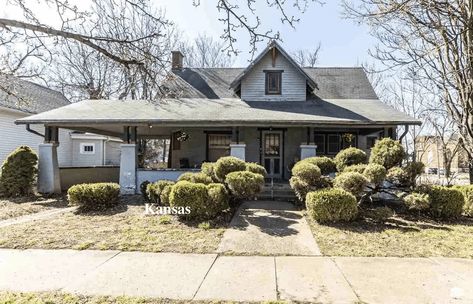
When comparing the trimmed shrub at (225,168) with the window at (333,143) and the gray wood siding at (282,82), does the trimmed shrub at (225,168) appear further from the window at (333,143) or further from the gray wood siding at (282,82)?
the window at (333,143)

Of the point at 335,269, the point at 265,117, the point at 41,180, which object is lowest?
the point at 335,269

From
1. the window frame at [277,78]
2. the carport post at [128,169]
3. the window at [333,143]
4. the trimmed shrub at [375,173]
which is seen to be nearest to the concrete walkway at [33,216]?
the carport post at [128,169]

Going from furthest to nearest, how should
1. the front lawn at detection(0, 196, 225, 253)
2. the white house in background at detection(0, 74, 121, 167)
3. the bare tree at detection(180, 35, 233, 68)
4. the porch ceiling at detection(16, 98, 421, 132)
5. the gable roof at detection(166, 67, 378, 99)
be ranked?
the bare tree at detection(180, 35, 233, 68) → the white house in background at detection(0, 74, 121, 167) → the gable roof at detection(166, 67, 378, 99) → the porch ceiling at detection(16, 98, 421, 132) → the front lawn at detection(0, 196, 225, 253)

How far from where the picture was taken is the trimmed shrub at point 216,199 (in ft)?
25.0

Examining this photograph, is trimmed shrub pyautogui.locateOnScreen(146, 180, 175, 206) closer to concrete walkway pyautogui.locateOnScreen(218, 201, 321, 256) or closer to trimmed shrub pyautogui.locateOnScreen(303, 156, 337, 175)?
concrete walkway pyautogui.locateOnScreen(218, 201, 321, 256)

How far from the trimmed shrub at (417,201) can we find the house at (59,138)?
18180 millimetres

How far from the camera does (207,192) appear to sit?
25.0ft

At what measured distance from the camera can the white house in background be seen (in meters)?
16.4

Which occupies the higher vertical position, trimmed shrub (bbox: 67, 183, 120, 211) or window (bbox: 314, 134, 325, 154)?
window (bbox: 314, 134, 325, 154)

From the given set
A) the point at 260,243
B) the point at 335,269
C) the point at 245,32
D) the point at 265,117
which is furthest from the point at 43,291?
the point at 265,117

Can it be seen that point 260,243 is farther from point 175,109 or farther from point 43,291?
point 175,109

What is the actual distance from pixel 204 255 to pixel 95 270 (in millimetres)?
1753

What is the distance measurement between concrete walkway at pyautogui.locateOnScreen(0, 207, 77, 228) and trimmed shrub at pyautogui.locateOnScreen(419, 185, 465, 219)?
34.2 ft

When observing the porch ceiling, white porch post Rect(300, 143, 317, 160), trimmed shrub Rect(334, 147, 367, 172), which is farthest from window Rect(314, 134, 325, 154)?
trimmed shrub Rect(334, 147, 367, 172)
